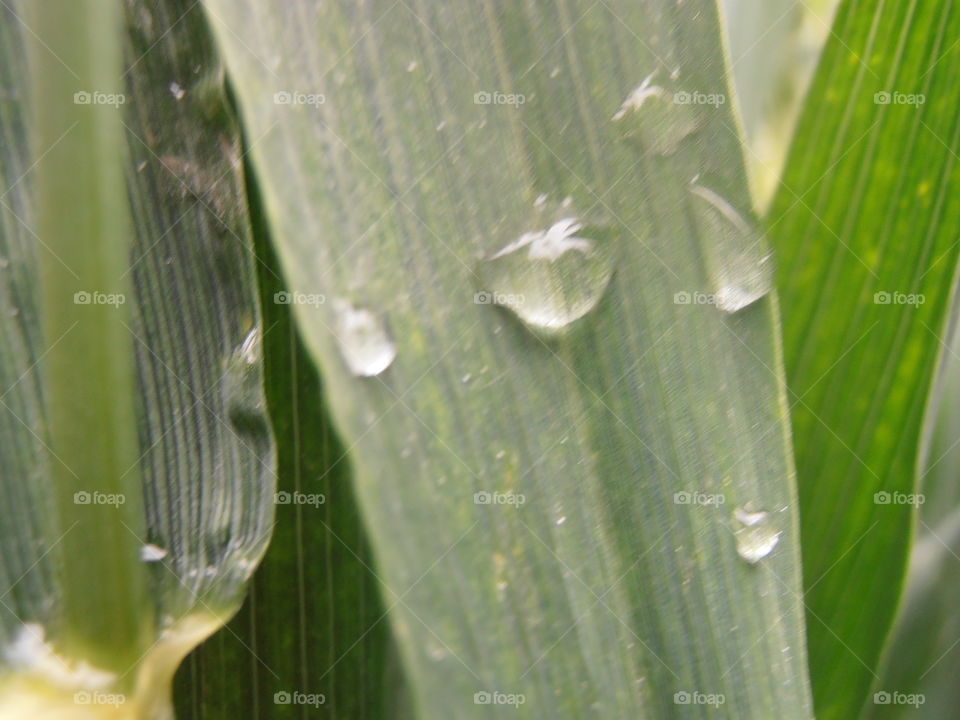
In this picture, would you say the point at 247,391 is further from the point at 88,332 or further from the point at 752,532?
the point at 752,532

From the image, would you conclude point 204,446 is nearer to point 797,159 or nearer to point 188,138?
point 188,138

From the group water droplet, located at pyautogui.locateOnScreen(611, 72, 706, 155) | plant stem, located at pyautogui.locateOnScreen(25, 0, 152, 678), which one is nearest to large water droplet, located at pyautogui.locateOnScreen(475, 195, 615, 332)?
water droplet, located at pyautogui.locateOnScreen(611, 72, 706, 155)

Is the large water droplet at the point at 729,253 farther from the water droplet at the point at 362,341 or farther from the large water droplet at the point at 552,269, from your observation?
the water droplet at the point at 362,341

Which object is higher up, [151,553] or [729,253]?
[729,253]

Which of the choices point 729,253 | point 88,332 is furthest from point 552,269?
point 88,332

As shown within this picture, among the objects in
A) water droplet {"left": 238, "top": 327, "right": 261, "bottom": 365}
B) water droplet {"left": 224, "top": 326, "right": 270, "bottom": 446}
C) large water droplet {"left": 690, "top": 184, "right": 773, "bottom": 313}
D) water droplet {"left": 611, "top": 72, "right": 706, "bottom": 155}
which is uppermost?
water droplet {"left": 611, "top": 72, "right": 706, "bottom": 155}

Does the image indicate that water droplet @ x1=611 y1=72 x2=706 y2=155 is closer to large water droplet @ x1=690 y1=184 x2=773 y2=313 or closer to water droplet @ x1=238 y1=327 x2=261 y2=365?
large water droplet @ x1=690 y1=184 x2=773 y2=313
